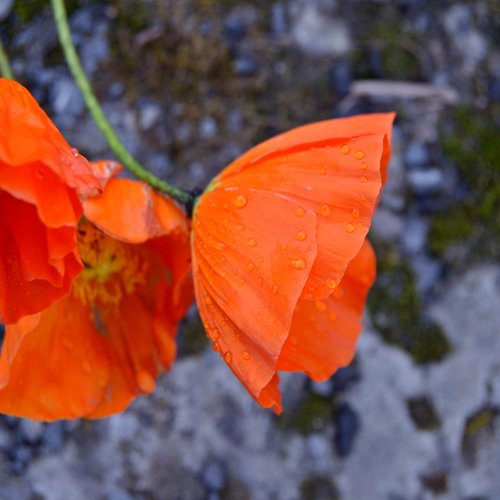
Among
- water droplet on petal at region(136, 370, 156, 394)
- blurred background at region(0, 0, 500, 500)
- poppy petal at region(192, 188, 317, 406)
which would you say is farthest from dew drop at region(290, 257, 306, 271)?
blurred background at region(0, 0, 500, 500)

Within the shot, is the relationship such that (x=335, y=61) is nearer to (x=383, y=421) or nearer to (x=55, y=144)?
(x=383, y=421)

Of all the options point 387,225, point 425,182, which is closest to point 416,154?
point 425,182

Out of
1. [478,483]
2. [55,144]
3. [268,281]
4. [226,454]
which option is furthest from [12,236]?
[478,483]

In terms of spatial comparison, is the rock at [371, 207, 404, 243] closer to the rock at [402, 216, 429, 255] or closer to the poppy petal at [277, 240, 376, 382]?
the rock at [402, 216, 429, 255]

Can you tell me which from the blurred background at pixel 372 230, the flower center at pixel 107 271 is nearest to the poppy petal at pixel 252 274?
the flower center at pixel 107 271

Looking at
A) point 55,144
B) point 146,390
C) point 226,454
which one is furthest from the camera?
point 226,454

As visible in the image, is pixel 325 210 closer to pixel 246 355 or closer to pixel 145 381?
pixel 246 355
